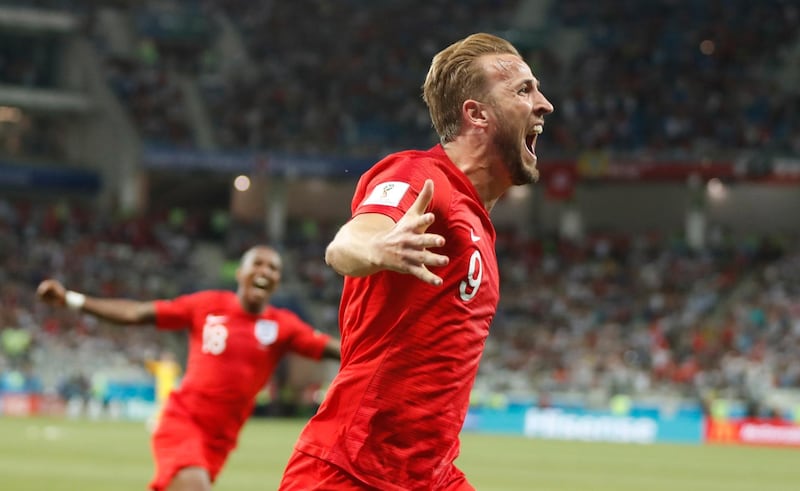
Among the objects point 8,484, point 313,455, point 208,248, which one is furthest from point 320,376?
point 313,455

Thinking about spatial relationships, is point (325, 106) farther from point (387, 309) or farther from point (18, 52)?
point (387, 309)

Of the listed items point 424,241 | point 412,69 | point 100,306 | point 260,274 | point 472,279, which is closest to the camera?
point 424,241

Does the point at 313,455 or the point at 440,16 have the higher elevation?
the point at 440,16

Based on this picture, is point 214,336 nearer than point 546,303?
Yes

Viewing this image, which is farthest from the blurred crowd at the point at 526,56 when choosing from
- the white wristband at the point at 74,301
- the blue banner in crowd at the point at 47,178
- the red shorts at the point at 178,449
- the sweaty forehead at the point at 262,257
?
the white wristband at the point at 74,301

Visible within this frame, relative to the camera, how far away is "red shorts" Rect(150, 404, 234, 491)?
9609 mm

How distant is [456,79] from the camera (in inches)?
189

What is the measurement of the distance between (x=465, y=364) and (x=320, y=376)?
3659 cm

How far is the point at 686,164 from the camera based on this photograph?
45.9 meters

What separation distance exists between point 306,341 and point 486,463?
1364 cm

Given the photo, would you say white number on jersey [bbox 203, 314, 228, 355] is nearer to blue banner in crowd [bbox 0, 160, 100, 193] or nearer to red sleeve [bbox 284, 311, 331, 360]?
red sleeve [bbox 284, 311, 331, 360]

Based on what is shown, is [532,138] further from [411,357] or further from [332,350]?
[332,350]

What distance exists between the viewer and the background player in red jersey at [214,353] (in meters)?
9.75

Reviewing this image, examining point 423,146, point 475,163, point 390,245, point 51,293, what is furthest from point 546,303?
point 390,245
